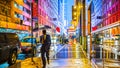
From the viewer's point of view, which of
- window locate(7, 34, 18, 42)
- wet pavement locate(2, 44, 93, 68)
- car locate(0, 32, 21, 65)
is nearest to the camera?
wet pavement locate(2, 44, 93, 68)

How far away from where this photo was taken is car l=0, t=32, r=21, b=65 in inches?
501

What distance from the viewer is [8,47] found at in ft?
44.7

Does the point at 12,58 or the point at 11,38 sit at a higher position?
the point at 11,38

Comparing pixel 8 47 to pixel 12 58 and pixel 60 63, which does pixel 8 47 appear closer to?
pixel 12 58

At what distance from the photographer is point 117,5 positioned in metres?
49.4

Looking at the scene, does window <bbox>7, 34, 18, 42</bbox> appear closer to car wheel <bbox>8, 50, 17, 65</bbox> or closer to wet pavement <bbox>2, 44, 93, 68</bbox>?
car wheel <bbox>8, 50, 17, 65</bbox>

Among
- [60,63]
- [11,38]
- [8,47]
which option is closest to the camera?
[60,63]

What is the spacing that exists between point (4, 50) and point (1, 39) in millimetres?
533

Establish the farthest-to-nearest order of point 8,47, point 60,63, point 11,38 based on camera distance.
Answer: point 11,38, point 8,47, point 60,63

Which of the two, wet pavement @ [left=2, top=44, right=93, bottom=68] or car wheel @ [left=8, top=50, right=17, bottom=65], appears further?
car wheel @ [left=8, top=50, right=17, bottom=65]

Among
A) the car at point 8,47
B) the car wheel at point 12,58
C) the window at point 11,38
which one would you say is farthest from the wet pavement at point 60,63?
Result: the window at point 11,38

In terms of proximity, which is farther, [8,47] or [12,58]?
[12,58]

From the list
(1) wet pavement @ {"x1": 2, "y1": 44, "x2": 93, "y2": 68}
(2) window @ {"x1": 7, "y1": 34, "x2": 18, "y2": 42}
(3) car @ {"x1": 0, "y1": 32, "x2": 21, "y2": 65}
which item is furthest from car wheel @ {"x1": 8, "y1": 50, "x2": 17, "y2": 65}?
(2) window @ {"x1": 7, "y1": 34, "x2": 18, "y2": 42}

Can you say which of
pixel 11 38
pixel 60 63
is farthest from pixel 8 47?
pixel 60 63
